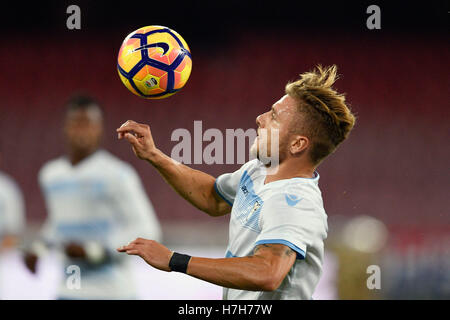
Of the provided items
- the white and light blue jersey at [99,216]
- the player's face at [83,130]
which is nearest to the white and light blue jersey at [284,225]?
the white and light blue jersey at [99,216]

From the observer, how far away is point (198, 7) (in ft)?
30.8

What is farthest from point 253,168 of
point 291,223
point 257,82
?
point 257,82

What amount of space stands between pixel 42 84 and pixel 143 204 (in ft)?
18.8

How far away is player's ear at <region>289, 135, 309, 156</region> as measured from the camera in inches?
115

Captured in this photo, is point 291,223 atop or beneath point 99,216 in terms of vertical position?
atop

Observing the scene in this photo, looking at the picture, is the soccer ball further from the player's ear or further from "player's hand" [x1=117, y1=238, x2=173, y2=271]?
"player's hand" [x1=117, y1=238, x2=173, y2=271]

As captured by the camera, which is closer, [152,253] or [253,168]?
[152,253]

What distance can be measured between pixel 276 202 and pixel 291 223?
15 cm

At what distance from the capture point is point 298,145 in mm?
2936

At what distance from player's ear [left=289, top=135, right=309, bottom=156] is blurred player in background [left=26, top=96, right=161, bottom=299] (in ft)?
4.94

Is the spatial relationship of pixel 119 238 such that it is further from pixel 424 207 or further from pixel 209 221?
pixel 424 207

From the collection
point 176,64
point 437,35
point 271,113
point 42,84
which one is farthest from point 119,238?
point 437,35

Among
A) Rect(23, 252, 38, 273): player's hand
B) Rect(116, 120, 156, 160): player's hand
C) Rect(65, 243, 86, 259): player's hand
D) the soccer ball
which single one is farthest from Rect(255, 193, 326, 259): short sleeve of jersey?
Rect(23, 252, 38, 273): player's hand

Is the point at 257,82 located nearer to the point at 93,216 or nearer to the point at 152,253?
the point at 93,216
